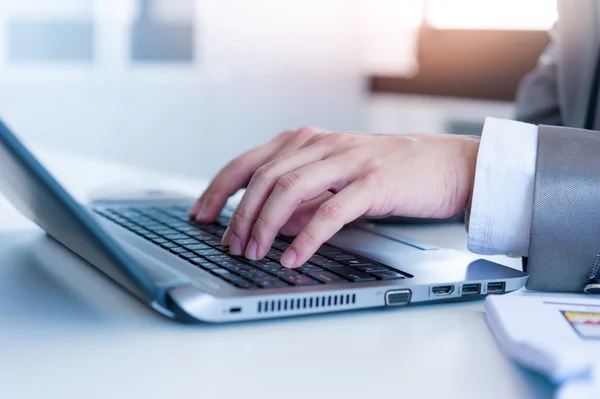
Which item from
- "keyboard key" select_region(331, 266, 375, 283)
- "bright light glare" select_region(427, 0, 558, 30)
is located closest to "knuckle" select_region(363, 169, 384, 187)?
"keyboard key" select_region(331, 266, 375, 283)

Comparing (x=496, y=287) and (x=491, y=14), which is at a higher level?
(x=491, y=14)

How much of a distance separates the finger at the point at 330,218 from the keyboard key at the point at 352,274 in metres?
0.03

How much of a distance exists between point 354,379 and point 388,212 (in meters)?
0.30

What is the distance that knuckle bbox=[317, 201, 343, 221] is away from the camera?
0.67 meters

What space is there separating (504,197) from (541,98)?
2.57 ft

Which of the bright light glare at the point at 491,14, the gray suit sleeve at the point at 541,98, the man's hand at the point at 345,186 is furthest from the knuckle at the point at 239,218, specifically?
the bright light glare at the point at 491,14

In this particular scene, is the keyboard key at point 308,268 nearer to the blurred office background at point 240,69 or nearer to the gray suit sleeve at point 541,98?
the gray suit sleeve at point 541,98

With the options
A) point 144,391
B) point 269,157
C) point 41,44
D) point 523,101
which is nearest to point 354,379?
point 144,391

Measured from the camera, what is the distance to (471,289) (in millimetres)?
642

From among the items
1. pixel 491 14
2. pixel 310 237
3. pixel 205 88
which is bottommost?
pixel 205 88

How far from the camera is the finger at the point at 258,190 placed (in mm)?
691

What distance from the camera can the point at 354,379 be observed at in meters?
0.47

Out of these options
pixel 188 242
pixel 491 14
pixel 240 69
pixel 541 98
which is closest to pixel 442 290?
pixel 188 242

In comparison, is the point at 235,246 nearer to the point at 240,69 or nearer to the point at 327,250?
the point at 327,250
